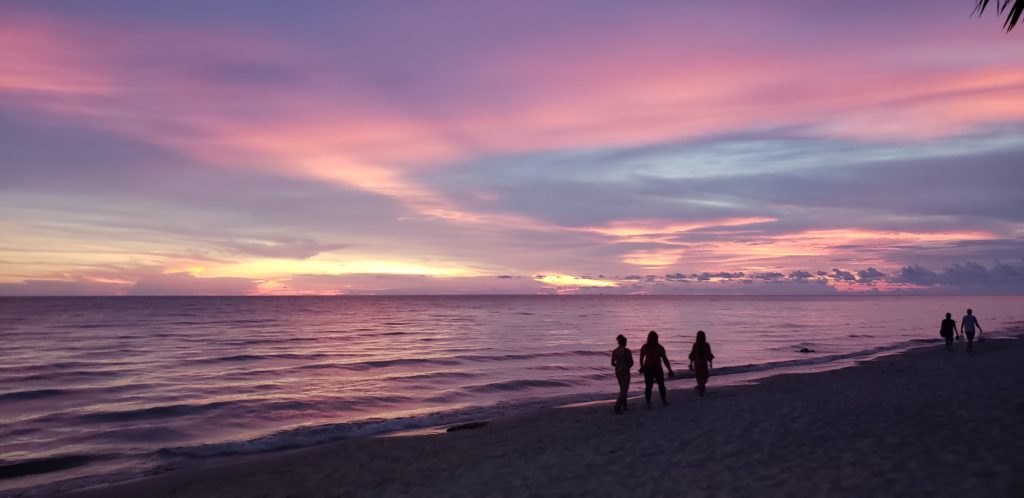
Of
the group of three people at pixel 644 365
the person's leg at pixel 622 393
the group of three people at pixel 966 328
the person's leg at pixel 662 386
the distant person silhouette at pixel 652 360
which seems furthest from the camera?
the group of three people at pixel 966 328

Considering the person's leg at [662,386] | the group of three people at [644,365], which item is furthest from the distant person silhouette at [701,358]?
the person's leg at [662,386]

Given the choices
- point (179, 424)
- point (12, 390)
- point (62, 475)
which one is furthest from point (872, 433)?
point (12, 390)

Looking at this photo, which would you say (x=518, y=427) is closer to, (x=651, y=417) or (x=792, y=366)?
(x=651, y=417)

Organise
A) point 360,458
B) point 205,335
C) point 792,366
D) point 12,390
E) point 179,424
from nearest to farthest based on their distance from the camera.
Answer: point 360,458, point 179,424, point 12,390, point 792,366, point 205,335

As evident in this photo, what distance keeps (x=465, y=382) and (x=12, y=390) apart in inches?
771

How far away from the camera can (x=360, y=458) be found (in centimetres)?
1404

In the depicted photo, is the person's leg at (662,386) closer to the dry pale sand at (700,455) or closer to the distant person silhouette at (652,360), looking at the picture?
the distant person silhouette at (652,360)

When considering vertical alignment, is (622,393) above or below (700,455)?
above

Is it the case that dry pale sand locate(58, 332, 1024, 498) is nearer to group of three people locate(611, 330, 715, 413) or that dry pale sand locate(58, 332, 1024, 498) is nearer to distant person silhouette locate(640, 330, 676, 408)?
group of three people locate(611, 330, 715, 413)

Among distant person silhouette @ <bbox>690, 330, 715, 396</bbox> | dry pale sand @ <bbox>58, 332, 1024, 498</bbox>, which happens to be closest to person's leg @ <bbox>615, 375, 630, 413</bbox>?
dry pale sand @ <bbox>58, 332, 1024, 498</bbox>

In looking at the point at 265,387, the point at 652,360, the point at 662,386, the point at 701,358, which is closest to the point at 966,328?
the point at 701,358

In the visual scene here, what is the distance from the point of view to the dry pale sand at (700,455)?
9.44 meters

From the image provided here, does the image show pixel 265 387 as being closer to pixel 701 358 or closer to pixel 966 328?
pixel 701 358

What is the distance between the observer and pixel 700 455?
11.6 meters
